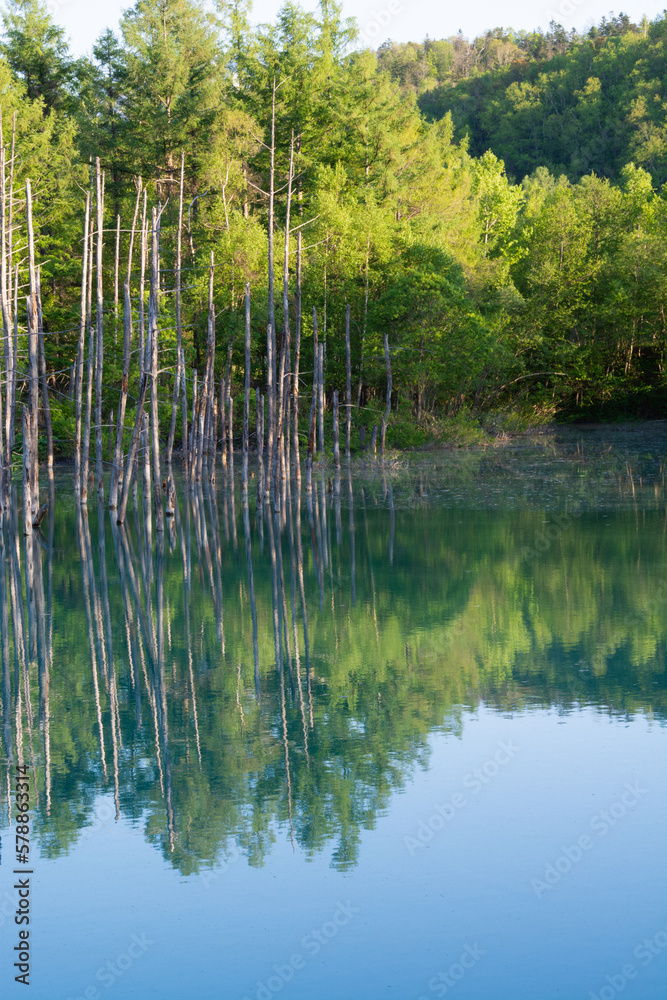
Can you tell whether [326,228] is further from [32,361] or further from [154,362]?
[32,361]

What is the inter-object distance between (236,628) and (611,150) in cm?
6435

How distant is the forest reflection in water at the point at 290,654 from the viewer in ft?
20.3

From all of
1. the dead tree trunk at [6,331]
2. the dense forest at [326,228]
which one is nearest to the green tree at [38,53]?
the dense forest at [326,228]

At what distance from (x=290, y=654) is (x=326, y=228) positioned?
2712cm

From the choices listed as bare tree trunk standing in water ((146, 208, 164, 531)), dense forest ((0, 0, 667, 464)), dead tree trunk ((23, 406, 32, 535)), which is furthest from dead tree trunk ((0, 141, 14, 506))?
dense forest ((0, 0, 667, 464))

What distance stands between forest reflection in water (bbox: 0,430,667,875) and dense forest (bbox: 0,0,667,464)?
13.7m

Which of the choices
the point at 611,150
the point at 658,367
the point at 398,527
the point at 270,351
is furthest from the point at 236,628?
the point at 611,150

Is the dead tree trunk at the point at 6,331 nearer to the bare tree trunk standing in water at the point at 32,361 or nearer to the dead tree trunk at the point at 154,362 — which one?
the bare tree trunk standing in water at the point at 32,361

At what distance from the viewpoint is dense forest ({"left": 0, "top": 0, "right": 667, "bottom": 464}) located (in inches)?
1313

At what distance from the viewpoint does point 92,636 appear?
33.5 ft

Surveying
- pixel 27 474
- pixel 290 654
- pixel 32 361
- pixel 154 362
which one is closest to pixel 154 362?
pixel 154 362

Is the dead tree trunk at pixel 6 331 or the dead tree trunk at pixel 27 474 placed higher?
the dead tree trunk at pixel 6 331

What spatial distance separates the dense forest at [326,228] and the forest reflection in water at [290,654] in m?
13.7

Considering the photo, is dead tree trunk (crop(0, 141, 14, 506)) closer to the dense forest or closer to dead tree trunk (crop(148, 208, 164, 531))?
dead tree trunk (crop(148, 208, 164, 531))
